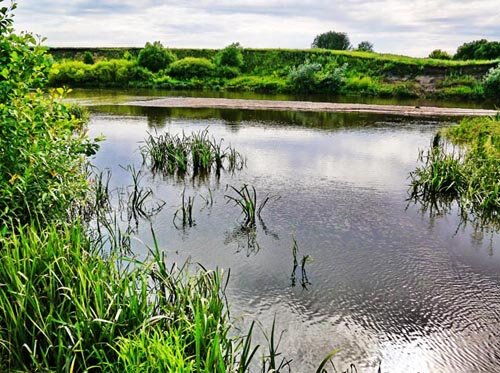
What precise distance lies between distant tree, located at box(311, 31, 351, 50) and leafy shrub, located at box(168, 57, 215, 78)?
90.3ft

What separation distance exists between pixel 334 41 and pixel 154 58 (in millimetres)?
30838

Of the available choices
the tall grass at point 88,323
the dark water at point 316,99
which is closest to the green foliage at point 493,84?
the dark water at point 316,99

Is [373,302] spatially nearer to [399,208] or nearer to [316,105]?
[399,208]

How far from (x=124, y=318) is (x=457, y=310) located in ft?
12.9

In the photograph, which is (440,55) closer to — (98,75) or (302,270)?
(98,75)

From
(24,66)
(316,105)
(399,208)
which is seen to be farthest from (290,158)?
(316,105)

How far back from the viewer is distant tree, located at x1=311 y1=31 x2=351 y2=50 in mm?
67650

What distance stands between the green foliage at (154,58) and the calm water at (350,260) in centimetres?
3490

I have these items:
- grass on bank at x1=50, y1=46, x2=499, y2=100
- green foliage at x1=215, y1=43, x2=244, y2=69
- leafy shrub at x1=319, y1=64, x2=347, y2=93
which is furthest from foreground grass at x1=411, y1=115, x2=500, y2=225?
green foliage at x1=215, y1=43, x2=244, y2=69

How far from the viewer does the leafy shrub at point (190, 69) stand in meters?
45.3

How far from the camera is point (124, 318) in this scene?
383cm

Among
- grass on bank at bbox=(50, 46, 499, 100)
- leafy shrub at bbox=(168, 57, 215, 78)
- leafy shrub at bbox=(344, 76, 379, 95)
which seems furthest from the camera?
leafy shrub at bbox=(168, 57, 215, 78)

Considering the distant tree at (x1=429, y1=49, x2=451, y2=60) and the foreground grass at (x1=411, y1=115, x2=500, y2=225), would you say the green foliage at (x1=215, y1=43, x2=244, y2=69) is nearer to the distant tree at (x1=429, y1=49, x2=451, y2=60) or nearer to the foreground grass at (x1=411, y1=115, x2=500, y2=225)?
the distant tree at (x1=429, y1=49, x2=451, y2=60)

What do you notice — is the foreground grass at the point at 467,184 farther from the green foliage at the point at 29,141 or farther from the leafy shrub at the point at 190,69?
the leafy shrub at the point at 190,69
